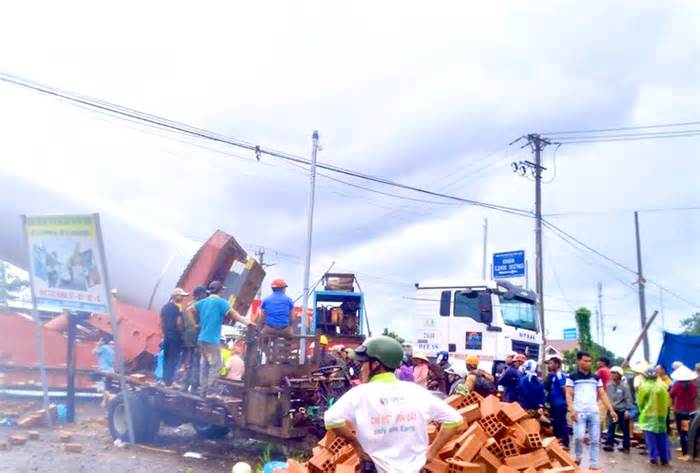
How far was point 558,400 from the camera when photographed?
361 inches

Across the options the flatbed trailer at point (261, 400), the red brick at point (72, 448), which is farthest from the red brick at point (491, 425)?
the red brick at point (72, 448)

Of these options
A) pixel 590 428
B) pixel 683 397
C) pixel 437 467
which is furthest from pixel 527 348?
pixel 437 467

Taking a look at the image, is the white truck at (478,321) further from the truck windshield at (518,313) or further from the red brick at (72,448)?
the red brick at (72,448)

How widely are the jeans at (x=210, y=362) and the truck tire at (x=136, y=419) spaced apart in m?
1.02

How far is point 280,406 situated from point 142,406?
7.61ft

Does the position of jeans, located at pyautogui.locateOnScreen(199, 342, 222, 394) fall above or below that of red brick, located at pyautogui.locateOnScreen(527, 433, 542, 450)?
above

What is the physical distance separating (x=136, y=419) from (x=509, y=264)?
15281 millimetres

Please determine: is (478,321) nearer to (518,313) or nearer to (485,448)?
(518,313)

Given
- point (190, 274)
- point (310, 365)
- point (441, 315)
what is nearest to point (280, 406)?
point (310, 365)

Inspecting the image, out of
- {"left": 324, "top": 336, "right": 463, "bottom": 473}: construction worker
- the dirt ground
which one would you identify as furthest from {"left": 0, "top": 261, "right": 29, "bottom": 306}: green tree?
{"left": 324, "top": 336, "right": 463, "bottom": 473}: construction worker

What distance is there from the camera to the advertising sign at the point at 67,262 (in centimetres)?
909

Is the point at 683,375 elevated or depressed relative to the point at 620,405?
elevated

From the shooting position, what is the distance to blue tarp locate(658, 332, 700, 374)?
16453mm

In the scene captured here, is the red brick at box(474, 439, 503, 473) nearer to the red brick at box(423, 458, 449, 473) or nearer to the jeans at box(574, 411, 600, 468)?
the red brick at box(423, 458, 449, 473)
